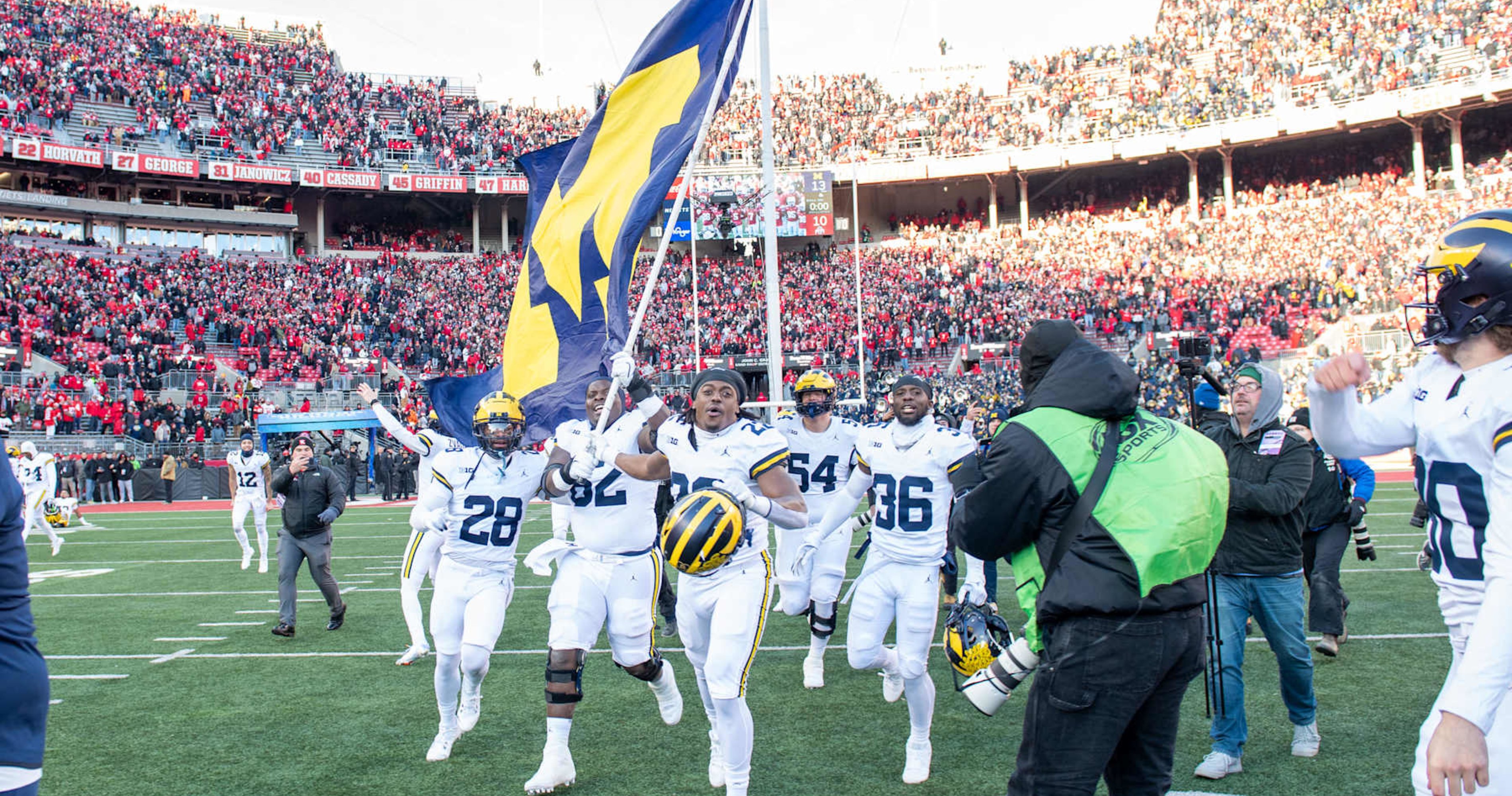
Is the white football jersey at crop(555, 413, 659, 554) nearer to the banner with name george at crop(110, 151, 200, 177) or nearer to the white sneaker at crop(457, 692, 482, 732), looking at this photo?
the white sneaker at crop(457, 692, 482, 732)

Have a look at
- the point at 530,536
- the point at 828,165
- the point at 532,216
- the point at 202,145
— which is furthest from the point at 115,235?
the point at 532,216

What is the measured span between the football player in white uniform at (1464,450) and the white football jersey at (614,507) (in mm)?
3737

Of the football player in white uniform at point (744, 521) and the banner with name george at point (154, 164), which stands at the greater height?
the banner with name george at point (154, 164)

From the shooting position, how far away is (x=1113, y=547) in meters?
2.93

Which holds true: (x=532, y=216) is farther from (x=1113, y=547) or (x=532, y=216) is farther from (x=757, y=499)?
(x=1113, y=547)

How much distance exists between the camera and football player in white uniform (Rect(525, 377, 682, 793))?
18.6 ft

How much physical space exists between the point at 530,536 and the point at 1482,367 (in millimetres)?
15666

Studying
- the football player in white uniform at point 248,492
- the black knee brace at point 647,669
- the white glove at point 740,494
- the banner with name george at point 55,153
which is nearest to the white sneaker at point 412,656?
the black knee brace at point 647,669

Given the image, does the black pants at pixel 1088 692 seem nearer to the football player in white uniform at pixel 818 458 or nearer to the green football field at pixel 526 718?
the green football field at pixel 526 718

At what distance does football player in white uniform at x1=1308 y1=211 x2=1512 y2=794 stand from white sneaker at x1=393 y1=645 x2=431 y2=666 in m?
7.33

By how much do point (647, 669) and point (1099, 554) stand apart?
365 cm

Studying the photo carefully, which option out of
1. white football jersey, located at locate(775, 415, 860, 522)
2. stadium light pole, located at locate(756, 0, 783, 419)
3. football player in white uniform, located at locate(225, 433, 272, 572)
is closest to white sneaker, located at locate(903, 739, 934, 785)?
white football jersey, located at locate(775, 415, 860, 522)

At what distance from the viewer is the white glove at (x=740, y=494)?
16.1ft

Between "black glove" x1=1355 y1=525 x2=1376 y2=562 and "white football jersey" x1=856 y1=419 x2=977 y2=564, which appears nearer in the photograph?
"white football jersey" x1=856 y1=419 x2=977 y2=564
